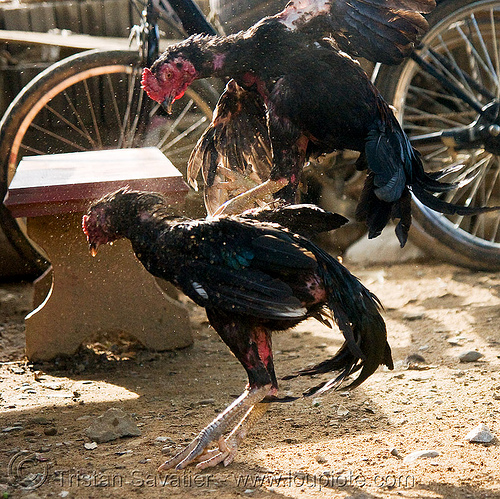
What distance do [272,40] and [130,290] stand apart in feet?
4.95

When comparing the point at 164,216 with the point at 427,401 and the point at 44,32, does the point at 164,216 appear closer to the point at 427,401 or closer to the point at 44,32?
the point at 427,401

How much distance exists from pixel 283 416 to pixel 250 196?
3.18 feet

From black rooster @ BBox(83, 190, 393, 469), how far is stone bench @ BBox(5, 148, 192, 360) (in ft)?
2.67

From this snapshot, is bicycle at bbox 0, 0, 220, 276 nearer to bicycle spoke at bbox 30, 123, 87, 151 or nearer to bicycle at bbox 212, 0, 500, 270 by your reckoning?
bicycle spoke at bbox 30, 123, 87, 151

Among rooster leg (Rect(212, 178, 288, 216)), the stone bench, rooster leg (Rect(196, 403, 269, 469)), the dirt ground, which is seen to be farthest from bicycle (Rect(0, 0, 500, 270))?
rooster leg (Rect(196, 403, 269, 469))

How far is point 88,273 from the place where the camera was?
144 inches

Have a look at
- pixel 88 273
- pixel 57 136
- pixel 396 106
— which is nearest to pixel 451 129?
pixel 396 106

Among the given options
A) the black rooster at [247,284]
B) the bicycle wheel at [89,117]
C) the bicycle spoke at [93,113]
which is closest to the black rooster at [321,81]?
the black rooster at [247,284]

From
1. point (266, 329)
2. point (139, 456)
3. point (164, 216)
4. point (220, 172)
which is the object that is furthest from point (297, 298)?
point (220, 172)

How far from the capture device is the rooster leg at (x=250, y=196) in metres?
3.06

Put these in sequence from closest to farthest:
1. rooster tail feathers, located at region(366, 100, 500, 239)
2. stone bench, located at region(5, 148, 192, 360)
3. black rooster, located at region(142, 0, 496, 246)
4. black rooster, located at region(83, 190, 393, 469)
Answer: black rooster, located at region(83, 190, 393, 469) < rooster tail feathers, located at region(366, 100, 500, 239) < black rooster, located at region(142, 0, 496, 246) < stone bench, located at region(5, 148, 192, 360)

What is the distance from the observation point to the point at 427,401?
3.10 meters

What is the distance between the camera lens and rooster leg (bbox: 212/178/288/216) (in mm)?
3059

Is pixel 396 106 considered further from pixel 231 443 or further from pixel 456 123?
pixel 231 443
